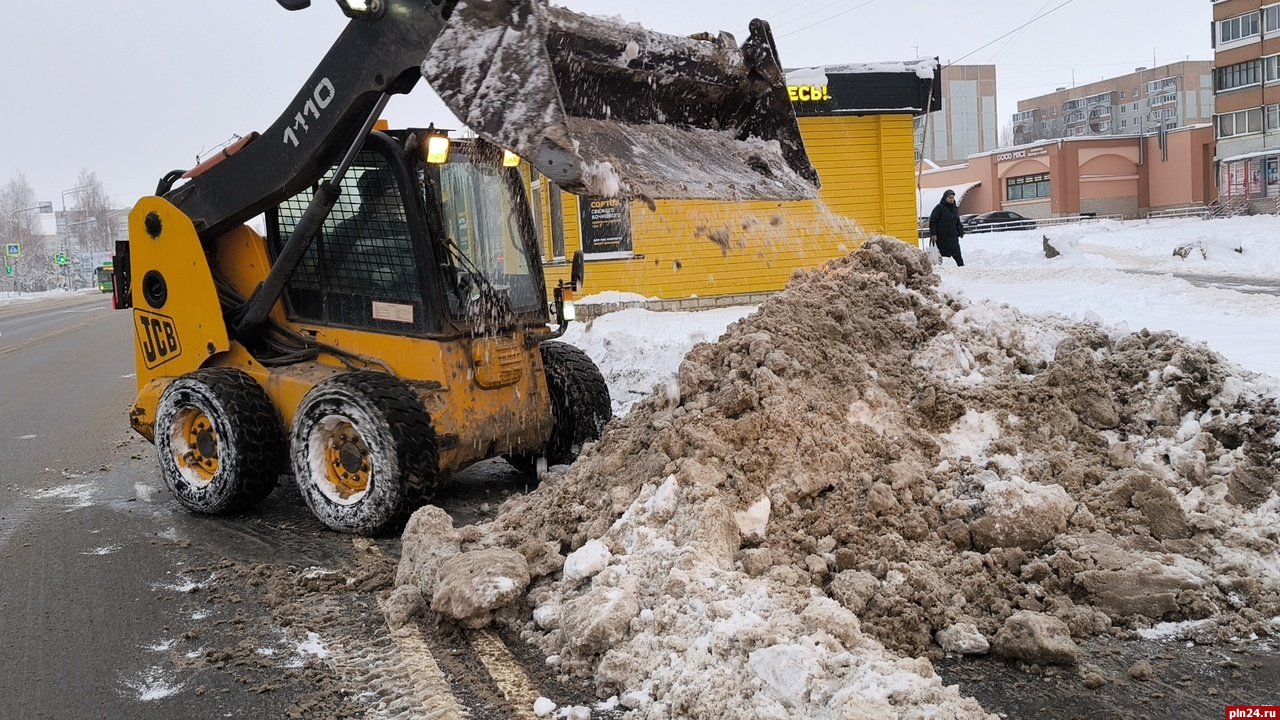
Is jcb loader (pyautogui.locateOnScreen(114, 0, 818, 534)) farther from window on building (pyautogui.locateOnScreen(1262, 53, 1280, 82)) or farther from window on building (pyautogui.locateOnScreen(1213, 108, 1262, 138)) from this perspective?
window on building (pyautogui.locateOnScreen(1262, 53, 1280, 82))

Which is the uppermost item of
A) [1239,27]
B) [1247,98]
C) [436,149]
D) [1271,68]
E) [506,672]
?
[1239,27]

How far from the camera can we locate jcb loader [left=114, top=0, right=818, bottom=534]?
203 inches

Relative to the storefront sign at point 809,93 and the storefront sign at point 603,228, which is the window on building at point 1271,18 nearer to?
the storefront sign at point 809,93

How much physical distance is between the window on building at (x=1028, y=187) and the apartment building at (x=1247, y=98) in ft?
29.9

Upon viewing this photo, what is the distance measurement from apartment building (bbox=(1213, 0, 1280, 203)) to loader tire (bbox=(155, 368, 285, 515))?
51747mm

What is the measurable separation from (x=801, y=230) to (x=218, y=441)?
13360 millimetres

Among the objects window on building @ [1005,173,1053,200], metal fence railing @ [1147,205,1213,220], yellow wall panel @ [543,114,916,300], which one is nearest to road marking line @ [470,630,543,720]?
yellow wall panel @ [543,114,916,300]

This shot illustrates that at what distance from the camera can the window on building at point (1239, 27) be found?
50.0m

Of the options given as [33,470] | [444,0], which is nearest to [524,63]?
[444,0]

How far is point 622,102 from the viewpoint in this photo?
5395 millimetres

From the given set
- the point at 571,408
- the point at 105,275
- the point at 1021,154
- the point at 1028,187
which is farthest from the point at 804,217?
the point at 1028,187

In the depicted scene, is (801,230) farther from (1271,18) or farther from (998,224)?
(1271,18)

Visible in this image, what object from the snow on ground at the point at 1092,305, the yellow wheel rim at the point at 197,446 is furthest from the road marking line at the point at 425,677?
the yellow wheel rim at the point at 197,446

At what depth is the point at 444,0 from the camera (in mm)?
4852
